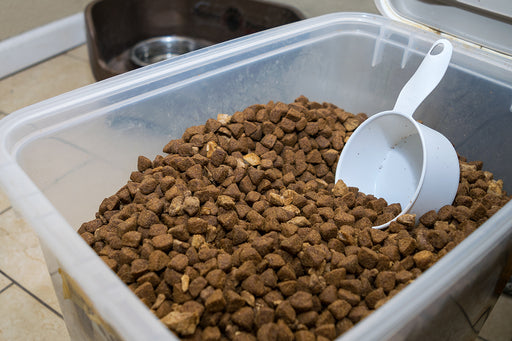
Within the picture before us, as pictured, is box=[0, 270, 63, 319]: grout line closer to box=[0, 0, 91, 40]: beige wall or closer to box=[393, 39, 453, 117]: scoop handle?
box=[393, 39, 453, 117]: scoop handle

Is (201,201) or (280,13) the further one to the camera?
(280,13)

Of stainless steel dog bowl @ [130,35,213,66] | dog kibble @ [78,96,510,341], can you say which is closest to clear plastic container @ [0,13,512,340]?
dog kibble @ [78,96,510,341]

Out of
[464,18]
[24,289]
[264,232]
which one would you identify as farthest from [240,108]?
[24,289]

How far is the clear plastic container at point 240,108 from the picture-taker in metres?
0.45

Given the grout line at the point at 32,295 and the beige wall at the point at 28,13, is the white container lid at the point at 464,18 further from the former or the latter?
the beige wall at the point at 28,13

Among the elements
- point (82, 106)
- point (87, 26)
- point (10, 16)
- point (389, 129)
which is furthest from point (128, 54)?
point (389, 129)

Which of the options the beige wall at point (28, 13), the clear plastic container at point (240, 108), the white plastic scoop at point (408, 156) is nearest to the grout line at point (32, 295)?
the clear plastic container at point (240, 108)

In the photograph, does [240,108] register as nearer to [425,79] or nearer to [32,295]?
[425,79]

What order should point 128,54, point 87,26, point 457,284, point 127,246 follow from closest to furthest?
point 457,284
point 127,246
point 87,26
point 128,54

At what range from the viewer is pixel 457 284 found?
51cm

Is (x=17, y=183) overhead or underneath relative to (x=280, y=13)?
overhead

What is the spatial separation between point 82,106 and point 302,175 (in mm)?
372

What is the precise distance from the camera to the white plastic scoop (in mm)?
705

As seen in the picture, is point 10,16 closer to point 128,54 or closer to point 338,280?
point 128,54
